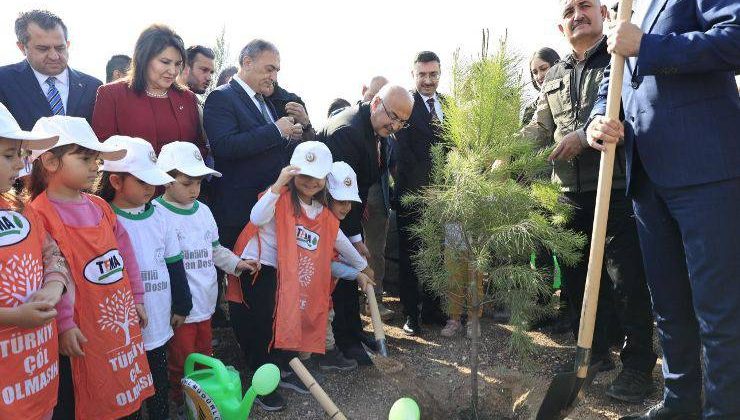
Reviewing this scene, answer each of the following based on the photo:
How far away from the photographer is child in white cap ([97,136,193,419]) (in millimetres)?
2775

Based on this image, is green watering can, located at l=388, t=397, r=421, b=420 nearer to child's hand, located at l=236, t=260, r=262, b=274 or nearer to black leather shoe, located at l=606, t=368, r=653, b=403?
child's hand, located at l=236, t=260, r=262, b=274

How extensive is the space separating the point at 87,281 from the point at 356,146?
7.25 feet

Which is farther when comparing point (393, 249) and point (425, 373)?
point (393, 249)

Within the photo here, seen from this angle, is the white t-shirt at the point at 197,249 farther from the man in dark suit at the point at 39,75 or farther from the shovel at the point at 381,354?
the shovel at the point at 381,354

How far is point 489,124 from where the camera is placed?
2.99 meters

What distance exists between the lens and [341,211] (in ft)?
12.5

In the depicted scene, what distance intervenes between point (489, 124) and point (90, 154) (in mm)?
2060

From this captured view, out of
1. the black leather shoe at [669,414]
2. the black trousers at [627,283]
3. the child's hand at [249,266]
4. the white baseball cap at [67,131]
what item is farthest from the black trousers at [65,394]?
the black trousers at [627,283]

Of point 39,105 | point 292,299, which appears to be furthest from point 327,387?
point 39,105

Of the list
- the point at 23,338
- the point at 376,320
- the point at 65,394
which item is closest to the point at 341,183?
the point at 376,320

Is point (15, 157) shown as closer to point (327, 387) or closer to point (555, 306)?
point (327, 387)

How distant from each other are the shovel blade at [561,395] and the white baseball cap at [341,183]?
5.84 ft

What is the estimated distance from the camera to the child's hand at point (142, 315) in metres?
2.69

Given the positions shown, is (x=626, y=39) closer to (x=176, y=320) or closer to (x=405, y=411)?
(x=405, y=411)
